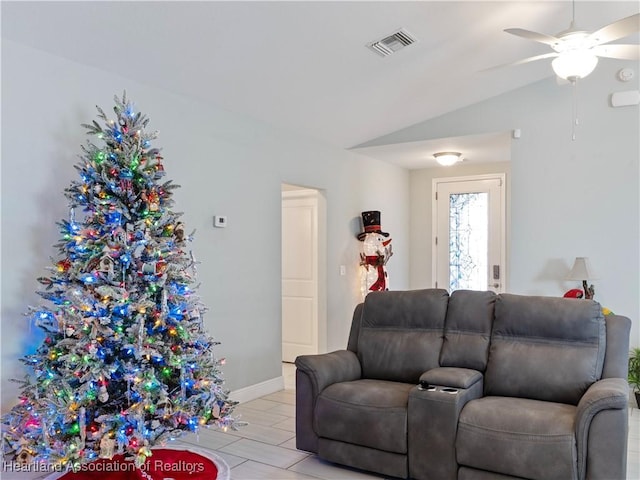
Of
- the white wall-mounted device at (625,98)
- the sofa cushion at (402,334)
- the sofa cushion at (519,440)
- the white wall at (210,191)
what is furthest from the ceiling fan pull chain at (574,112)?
the sofa cushion at (519,440)

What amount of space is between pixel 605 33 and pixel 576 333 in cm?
172

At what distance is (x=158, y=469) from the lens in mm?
3004

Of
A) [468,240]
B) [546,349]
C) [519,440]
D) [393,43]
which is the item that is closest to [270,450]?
[519,440]

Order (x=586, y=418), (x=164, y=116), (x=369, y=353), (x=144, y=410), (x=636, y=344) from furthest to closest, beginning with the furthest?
1. (x=636, y=344)
2. (x=164, y=116)
3. (x=369, y=353)
4. (x=144, y=410)
5. (x=586, y=418)

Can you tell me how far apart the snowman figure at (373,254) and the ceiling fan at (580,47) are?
10.4ft

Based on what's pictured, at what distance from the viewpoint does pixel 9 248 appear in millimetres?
2961

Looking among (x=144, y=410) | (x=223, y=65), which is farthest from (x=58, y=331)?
(x=223, y=65)

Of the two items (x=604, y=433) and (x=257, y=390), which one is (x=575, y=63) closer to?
(x=604, y=433)

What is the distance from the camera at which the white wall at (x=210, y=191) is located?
3.00 meters

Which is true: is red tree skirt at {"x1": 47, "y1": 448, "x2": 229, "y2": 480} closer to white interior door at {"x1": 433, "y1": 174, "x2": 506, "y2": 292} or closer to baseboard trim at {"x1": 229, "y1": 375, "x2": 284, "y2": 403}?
baseboard trim at {"x1": 229, "y1": 375, "x2": 284, "y2": 403}

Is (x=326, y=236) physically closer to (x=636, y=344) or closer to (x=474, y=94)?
(x=474, y=94)

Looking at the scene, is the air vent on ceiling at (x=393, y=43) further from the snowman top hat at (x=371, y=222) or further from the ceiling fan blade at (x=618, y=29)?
the snowman top hat at (x=371, y=222)

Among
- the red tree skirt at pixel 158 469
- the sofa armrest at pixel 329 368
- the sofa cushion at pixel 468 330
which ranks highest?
the sofa cushion at pixel 468 330

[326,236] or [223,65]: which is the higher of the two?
[223,65]
